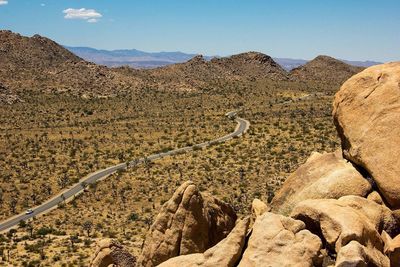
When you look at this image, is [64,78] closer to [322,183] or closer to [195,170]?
[195,170]

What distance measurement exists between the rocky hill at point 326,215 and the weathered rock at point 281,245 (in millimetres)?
29

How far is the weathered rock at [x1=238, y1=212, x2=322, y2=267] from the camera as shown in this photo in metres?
14.4

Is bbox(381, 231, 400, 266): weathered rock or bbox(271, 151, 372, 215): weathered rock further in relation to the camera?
bbox(271, 151, 372, 215): weathered rock

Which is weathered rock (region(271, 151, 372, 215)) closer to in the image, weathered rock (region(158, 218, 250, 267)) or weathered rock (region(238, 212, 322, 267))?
weathered rock (region(238, 212, 322, 267))

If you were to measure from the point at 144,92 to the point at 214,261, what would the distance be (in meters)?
Answer: 163

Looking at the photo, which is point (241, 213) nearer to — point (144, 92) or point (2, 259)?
point (2, 259)

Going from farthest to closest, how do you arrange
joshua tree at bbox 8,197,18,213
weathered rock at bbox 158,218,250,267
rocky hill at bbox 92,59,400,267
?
1. joshua tree at bbox 8,197,18,213
2. weathered rock at bbox 158,218,250,267
3. rocky hill at bbox 92,59,400,267

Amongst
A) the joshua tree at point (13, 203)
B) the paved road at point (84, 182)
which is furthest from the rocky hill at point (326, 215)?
the joshua tree at point (13, 203)

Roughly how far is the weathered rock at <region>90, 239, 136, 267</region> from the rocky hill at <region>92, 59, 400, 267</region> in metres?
0.04

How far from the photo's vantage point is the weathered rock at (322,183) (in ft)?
59.4

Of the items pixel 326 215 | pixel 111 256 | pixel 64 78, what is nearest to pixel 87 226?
pixel 111 256

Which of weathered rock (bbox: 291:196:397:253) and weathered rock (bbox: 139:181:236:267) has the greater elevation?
weathered rock (bbox: 291:196:397:253)

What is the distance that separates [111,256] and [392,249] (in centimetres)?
1234

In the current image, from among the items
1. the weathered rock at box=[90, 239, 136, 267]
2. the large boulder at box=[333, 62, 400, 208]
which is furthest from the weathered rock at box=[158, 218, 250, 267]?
the weathered rock at box=[90, 239, 136, 267]
